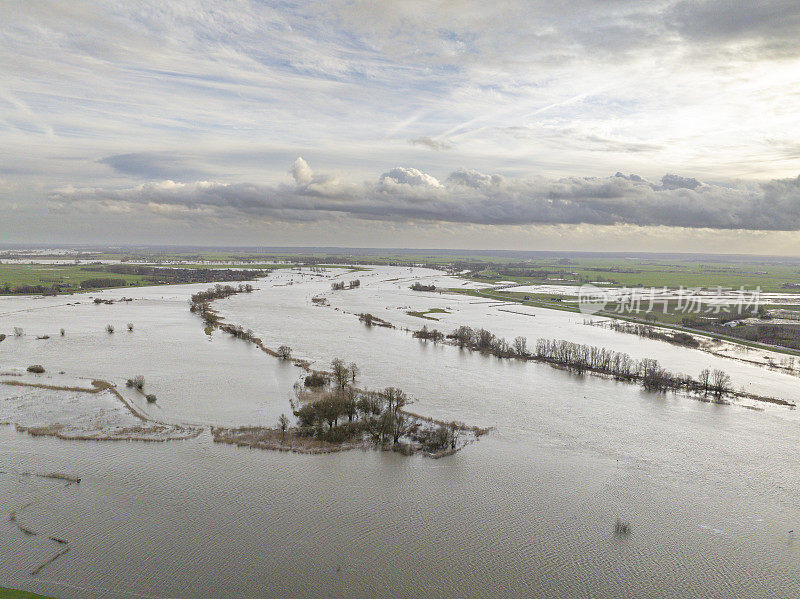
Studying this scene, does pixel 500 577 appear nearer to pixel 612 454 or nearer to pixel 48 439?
pixel 612 454

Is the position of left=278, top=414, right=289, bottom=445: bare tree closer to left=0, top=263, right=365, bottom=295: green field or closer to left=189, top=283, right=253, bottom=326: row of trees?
left=189, top=283, right=253, bottom=326: row of trees

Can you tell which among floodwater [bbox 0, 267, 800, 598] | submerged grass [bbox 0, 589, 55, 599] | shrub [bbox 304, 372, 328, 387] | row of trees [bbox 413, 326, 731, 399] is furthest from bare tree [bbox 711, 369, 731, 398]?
submerged grass [bbox 0, 589, 55, 599]

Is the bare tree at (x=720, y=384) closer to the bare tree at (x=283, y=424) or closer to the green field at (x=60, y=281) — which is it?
the bare tree at (x=283, y=424)

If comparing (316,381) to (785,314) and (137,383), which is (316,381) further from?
(785,314)

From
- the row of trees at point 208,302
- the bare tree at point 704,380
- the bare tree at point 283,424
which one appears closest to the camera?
the bare tree at point 283,424

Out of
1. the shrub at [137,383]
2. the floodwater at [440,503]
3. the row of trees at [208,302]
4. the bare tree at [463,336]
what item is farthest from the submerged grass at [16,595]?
the row of trees at [208,302]

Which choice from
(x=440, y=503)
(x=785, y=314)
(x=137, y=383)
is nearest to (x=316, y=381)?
(x=137, y=383)

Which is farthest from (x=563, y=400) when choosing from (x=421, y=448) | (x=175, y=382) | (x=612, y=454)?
(x=175, y=382)

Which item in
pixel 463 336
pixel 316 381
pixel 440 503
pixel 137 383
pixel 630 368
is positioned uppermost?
pixel 463 336
